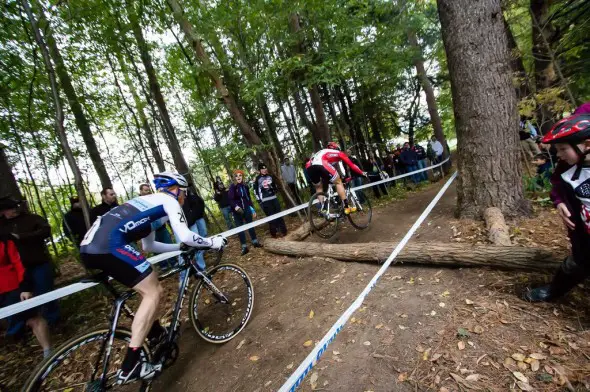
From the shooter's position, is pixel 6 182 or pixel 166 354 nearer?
pixel 166 354

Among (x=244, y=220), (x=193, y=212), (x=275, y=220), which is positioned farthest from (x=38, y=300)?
(x=275, y=220)

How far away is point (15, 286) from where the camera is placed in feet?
12.6

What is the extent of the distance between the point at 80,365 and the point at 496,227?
5.49m

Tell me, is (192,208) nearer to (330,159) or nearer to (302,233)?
(302,233)

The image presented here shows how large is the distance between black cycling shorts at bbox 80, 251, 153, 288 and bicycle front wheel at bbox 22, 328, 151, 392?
0.55 metres

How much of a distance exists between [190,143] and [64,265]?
13960 mm

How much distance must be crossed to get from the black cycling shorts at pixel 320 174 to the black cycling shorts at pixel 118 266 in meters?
4.34

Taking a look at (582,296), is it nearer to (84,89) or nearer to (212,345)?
(212,345)

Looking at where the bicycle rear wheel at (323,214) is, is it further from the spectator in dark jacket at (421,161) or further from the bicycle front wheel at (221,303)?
the spectator in dark jacket at (421,161)

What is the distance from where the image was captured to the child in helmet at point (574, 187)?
2.10m

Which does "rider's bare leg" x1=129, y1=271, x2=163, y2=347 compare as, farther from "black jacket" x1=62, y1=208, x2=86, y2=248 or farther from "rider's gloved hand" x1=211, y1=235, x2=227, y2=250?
"black jacket" x1=62, y1=208, x2=86, y2=248

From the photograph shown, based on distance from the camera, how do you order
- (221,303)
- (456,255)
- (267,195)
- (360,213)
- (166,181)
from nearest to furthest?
1. (166,181)
2. (456,255)
3. (221,303)
4. (360,213)
5. (267,195)

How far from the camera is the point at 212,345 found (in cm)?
365

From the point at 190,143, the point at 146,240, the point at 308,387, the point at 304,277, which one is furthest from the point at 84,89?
the point at 308,387
